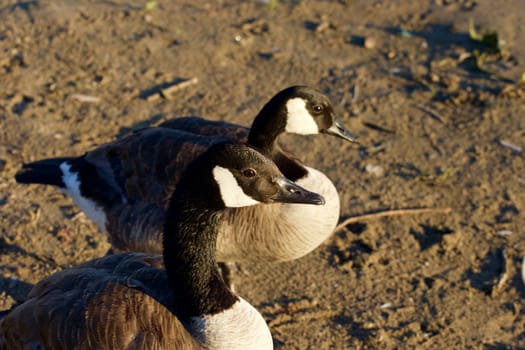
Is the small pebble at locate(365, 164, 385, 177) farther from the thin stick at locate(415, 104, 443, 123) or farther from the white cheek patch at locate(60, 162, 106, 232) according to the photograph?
the white cheek patch at locate(60, 162, 106, 232)

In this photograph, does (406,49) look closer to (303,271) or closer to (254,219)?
(303,271)

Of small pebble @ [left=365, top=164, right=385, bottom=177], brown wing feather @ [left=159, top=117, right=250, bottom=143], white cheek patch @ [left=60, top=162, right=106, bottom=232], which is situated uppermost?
brown wing feather @ [left=159, top=117, right=250, bottom=143]

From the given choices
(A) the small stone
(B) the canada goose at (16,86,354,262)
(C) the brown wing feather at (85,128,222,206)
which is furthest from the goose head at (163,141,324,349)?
(A) the small stone

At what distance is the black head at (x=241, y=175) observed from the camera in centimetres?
332

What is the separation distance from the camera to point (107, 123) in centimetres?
670

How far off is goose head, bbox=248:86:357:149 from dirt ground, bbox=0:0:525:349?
118 cm

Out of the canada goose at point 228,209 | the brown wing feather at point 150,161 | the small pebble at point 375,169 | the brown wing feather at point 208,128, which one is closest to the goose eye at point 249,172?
the canada goose at point 228,209

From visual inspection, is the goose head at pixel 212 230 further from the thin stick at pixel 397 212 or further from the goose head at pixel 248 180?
the thin stick at pixel 397 212

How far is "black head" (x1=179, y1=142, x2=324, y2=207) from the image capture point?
3322 millimetres

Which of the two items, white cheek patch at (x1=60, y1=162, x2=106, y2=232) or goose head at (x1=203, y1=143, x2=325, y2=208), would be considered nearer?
goose head at (x1=203, y1=143, x2=325, y2=208)

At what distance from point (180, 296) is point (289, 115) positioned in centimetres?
167

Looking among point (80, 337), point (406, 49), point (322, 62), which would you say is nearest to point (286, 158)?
point (80, 337)

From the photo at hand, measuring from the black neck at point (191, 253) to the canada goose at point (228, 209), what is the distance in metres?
0.99

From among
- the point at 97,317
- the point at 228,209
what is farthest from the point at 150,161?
the point at 97,317
